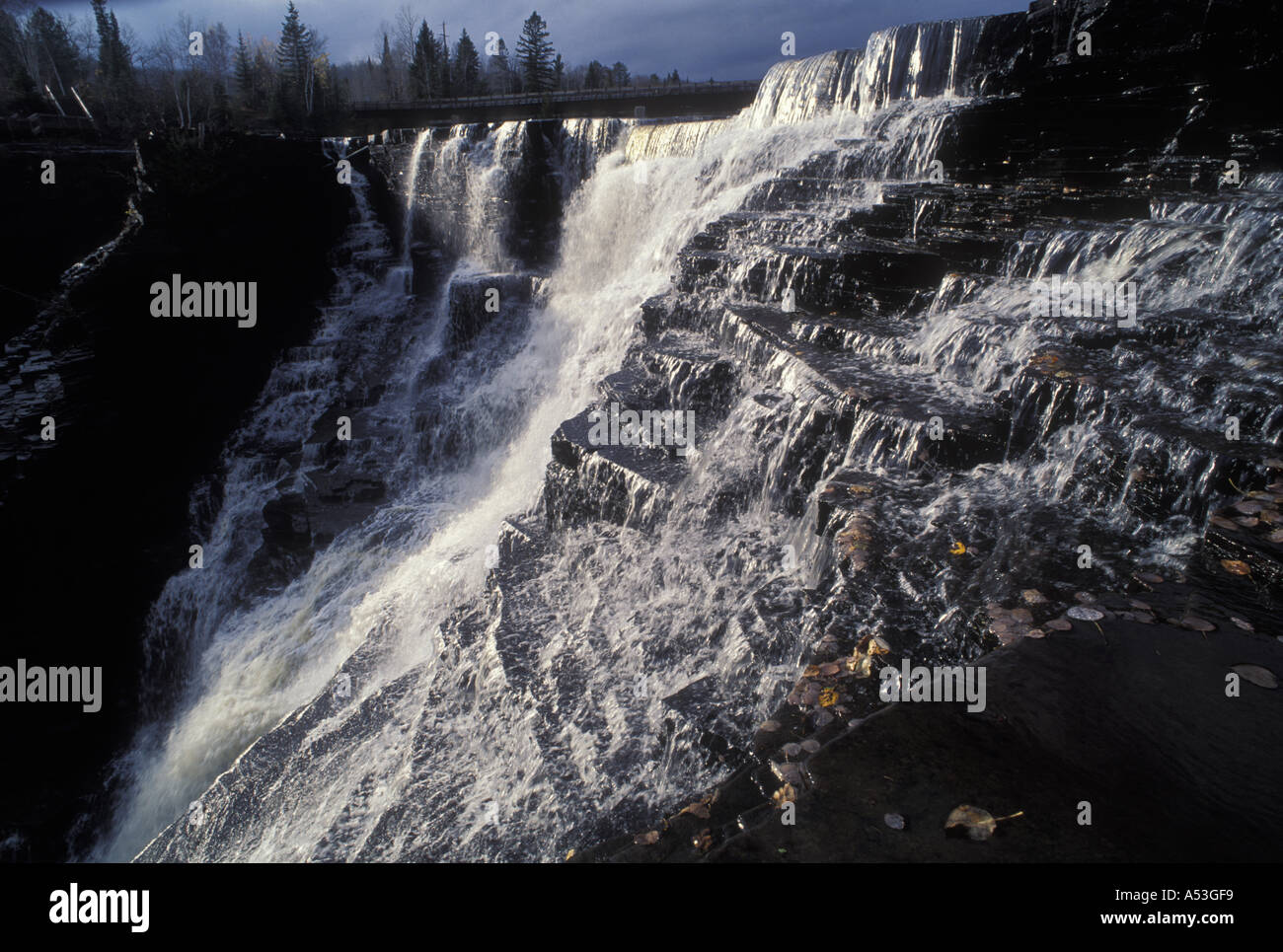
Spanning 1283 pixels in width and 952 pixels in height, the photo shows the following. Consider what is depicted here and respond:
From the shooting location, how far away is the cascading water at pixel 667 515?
15.6 ft

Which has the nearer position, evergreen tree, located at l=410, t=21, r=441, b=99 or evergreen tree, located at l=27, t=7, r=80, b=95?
evergreen tree, located at l=27, t=7, r=80, b=95

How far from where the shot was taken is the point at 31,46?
4006 centimetres

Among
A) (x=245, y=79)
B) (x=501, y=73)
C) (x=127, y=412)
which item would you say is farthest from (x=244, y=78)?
(x=127, y=412)

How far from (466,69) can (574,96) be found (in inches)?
1171

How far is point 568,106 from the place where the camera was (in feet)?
86.5

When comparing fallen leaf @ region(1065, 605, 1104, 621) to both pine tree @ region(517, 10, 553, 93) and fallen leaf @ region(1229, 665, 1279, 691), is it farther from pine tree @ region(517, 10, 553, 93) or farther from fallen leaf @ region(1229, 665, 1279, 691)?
pine tree @ region(517, 10, 553, 93)

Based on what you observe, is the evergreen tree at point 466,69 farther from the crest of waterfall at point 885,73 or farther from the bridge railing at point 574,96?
the crest of waterfall at point 885,73

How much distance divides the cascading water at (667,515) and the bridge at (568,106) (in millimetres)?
8446

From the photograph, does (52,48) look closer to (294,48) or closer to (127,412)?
(294,48)

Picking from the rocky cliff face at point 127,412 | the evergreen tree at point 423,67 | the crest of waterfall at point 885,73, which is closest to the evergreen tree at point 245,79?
the evergreen tree at point 423,67

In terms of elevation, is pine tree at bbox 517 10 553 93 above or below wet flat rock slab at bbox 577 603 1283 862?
above

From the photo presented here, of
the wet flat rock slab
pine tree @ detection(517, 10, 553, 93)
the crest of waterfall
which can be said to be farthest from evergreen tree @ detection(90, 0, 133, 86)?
the wet flat rock slab

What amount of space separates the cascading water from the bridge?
27.7 ft

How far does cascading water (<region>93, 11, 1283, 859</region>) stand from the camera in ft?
15.6
